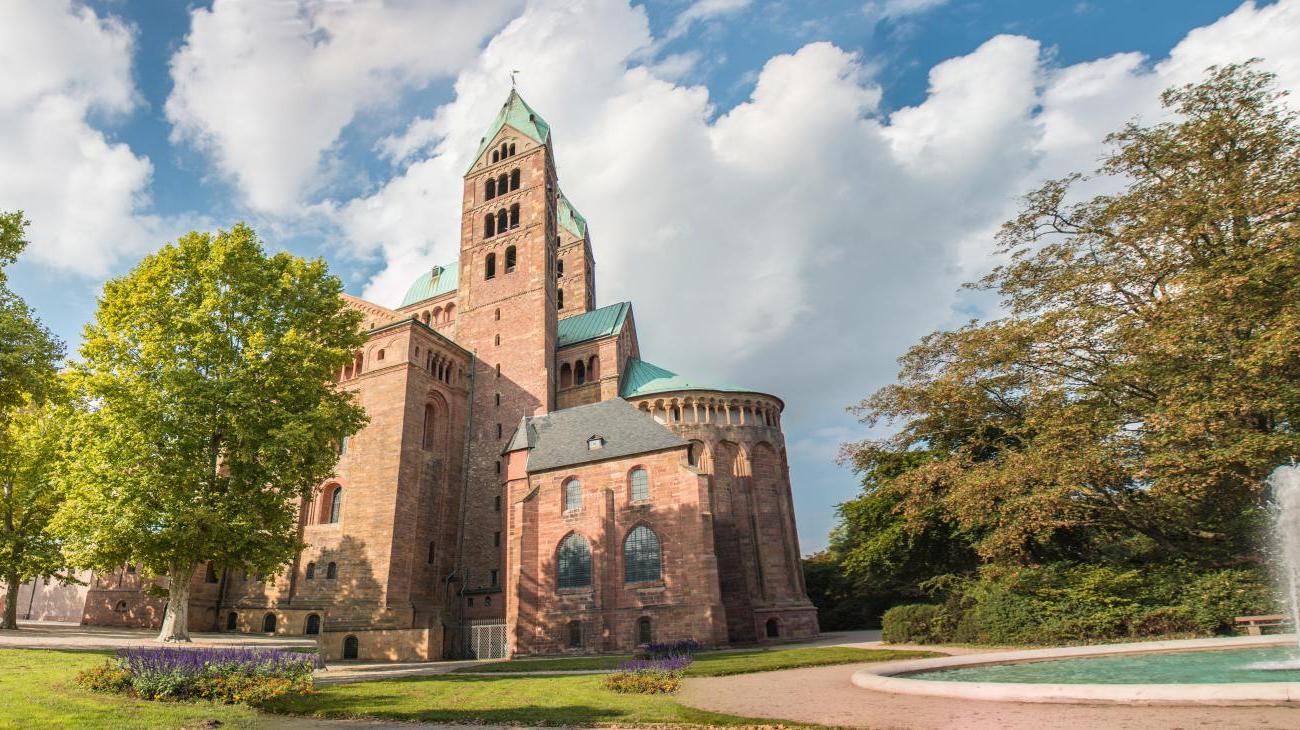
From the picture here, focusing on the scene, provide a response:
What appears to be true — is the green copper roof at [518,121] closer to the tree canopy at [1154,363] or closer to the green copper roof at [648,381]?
the green copper roof at [648,381]

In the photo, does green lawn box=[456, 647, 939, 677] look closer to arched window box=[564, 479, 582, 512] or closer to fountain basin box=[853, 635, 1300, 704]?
fountain basin box=[853, 635, 1300, 704]

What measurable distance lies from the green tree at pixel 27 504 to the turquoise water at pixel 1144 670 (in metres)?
34.6

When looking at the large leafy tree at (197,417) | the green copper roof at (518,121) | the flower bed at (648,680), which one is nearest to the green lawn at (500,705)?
the flower bed at (648,680)

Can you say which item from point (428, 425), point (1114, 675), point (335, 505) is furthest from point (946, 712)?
point (335, 505)

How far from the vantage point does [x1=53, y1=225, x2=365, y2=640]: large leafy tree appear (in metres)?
17.9

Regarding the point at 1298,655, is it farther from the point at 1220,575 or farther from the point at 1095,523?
the point at 1095,523

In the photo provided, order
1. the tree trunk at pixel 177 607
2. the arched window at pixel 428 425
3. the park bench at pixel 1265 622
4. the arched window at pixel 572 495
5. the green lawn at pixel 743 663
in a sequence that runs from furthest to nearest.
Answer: the arched window at pixel 428 425
the arched window at pixel 572 495
the tree trunk at pixel 177 607
the park bench at pixel 1265 622
the green lawn at pixel 743 663

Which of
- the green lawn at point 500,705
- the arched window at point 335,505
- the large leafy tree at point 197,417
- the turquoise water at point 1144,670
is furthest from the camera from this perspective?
the arched window at point 335,505

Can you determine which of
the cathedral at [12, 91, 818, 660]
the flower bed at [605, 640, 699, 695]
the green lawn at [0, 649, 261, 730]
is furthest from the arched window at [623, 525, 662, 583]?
the green lawn at [0, 649, 261, 730]

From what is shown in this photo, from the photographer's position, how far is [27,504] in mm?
28422

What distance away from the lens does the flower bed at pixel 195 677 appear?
11.1m

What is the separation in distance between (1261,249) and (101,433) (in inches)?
1424

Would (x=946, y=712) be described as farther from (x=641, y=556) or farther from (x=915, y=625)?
(x=641, y=556)

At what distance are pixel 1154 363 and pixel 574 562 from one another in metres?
24.3
